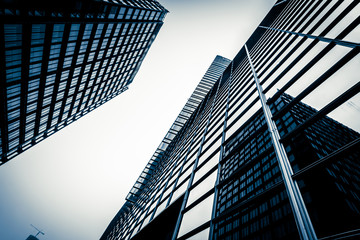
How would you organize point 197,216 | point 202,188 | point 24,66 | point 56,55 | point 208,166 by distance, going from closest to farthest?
point 197,216
point 202,188
point 208,166
point 24,66
point 56,55

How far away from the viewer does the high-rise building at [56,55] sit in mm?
16781

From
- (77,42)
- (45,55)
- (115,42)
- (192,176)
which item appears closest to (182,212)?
(192,176)

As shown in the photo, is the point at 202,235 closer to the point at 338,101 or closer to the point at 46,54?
the point at 338,101

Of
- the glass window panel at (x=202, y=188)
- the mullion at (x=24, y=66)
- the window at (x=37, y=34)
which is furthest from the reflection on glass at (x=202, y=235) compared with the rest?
the window at (x=37, y=34)

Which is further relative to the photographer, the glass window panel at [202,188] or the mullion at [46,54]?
the mullion at [46,54]

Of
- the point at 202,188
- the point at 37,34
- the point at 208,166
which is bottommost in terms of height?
the point at 202,188

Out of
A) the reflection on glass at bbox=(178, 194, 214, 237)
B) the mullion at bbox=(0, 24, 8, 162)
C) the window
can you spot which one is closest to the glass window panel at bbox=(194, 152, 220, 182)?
the reflection on glass at bbox=(178, 194, 214, 237)

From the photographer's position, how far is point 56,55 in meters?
22.3

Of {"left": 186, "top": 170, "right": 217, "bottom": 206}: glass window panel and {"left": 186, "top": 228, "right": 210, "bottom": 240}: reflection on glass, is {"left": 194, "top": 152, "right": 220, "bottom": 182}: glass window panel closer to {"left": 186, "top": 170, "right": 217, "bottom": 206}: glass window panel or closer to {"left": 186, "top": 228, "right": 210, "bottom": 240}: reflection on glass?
{"left": 186, "top": 170, "right": 217, "bottom": 206}: glass window panel

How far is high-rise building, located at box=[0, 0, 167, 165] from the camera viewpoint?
16781mm

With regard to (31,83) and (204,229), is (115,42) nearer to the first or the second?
(31,83)

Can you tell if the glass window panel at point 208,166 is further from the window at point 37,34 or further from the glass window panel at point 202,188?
the window at point 37,34

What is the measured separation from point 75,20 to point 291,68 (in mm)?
21491

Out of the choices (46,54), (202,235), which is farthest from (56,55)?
Result: (202,235)
